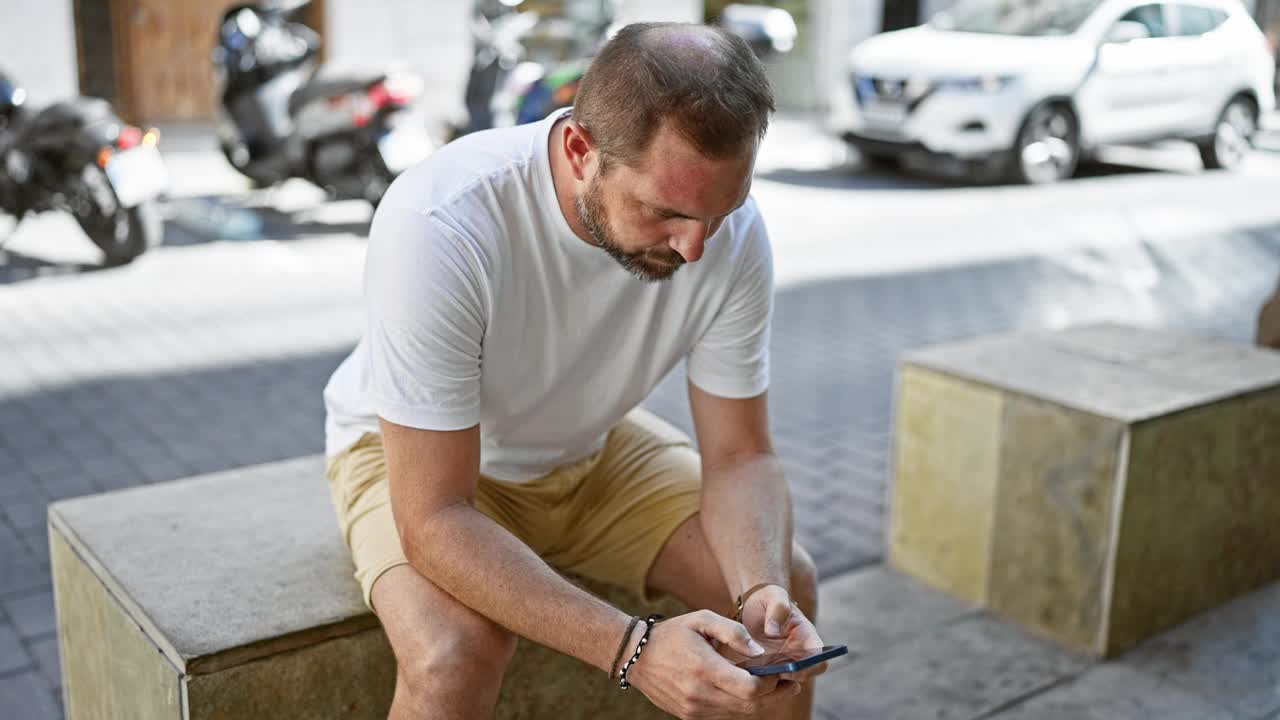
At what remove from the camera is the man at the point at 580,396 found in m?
1.92

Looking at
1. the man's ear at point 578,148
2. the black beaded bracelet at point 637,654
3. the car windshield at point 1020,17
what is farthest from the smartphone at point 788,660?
the car windshield at point 1020,17

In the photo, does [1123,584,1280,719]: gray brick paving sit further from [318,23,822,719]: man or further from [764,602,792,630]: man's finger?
[764,602,792,630]: man's finger

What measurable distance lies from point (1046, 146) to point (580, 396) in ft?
31.1

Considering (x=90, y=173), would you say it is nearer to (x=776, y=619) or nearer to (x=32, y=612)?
(x=32, y=612)

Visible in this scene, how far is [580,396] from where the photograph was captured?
7.66 ft

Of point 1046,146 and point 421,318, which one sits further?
point 1046,146

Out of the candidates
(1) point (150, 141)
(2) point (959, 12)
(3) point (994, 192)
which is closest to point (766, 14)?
(2) point (959, 12)

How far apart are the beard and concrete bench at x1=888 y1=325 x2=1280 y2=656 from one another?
1.49 m

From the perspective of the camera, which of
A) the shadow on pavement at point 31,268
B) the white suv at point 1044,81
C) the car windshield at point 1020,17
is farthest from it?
the car windshield at point 1020,17

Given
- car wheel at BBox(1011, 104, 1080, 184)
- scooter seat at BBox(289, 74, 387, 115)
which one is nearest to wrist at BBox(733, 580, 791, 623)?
scooter seat at BBox(289, 74, 387, 115)

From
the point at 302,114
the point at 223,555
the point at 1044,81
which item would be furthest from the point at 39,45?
the point at 223,555

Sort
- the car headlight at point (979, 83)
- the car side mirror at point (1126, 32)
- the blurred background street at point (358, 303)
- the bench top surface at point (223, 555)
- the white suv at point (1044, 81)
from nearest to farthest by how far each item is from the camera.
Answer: the bench top surface at point (223, 555)
the blurred background street at point (358, 303)
the car headlight at point (979, 83)
the white suv at point (1044, 81)
the car side mirror at point (1126, 32)

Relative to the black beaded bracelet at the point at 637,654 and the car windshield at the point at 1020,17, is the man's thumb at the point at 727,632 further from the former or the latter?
the car windshield at the point at 1020,17

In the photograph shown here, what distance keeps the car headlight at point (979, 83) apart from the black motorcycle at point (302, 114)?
4431 millimetres
